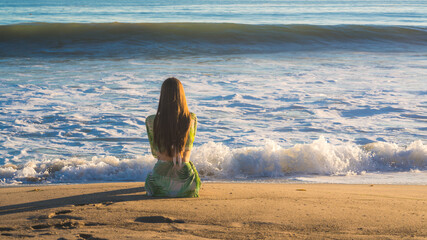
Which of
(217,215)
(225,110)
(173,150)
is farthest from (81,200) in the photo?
(225,110)

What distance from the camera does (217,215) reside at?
3.33 meters

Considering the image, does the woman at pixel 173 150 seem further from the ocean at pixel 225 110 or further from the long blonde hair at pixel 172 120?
the ocean at pixel 225 110

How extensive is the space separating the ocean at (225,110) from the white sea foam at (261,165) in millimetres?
14

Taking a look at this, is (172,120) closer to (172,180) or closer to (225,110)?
(172,180)

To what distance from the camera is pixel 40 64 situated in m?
14.8

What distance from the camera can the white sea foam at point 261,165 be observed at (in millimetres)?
5543

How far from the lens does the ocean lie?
585cm

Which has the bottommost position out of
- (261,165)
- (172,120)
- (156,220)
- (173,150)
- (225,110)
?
(261,165)

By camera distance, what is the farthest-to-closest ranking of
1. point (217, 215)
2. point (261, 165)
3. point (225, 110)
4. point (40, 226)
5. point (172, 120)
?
point (225, 110) < point (261, 165) < point (172, 120) < point (217, 215) < point (40, 226)

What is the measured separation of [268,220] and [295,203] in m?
0.58

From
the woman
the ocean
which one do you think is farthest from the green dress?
the ocean

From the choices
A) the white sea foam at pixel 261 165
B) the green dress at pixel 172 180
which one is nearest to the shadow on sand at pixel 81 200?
the green dress at pixel 172 180

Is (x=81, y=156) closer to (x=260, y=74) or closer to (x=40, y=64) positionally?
(x=260, y=74)

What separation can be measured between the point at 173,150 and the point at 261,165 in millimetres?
2183
